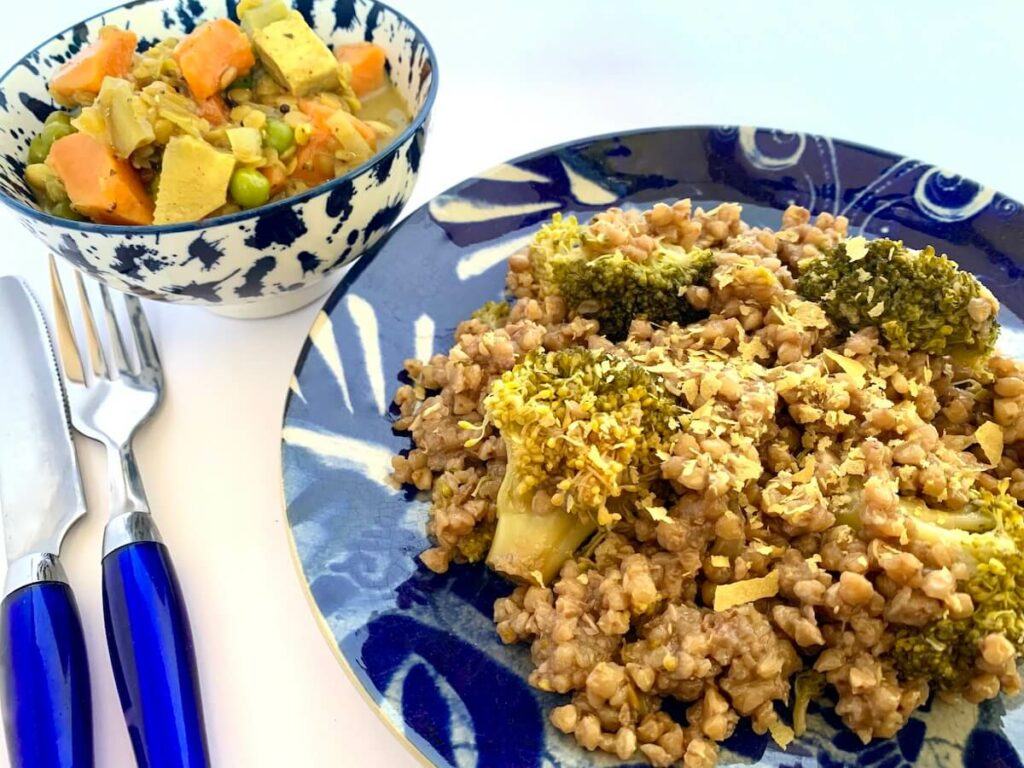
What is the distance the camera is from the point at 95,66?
263cm

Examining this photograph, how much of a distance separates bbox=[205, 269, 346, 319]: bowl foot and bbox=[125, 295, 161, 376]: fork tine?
20cm

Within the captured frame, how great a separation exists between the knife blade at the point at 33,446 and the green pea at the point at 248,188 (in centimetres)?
75

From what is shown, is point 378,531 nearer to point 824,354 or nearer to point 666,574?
point 666,574

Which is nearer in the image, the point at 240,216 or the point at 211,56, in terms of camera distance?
the point at 240,216

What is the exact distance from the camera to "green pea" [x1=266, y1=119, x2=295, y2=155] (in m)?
2.50

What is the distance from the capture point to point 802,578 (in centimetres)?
178

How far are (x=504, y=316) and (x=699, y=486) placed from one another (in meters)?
0.89

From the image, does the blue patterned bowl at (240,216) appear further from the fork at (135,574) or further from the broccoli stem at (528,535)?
the broccoli stem at (528,535)

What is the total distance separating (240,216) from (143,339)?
718 mm

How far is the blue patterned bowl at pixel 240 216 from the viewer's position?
89.4 inches

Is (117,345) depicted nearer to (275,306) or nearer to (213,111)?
(275,306)

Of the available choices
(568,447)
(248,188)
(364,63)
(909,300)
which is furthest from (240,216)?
(909,300)

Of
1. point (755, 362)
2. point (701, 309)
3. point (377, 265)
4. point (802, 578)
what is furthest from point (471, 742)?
point (377, 265)

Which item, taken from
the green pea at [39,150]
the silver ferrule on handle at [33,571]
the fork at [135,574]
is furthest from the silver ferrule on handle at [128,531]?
the green pea at [39,150]
